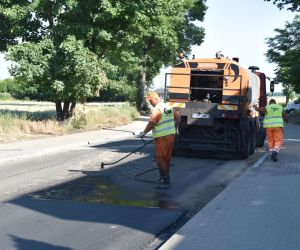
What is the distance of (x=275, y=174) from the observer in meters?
11.5

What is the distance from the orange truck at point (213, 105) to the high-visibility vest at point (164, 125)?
→ 4.83 meters

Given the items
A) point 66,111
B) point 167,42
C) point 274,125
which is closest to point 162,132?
point 274,125

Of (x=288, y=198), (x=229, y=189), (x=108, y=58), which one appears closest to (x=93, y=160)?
(x=229, y=189)

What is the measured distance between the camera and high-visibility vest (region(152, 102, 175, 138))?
10203mm

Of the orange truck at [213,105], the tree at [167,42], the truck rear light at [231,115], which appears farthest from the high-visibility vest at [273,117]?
the tree at [167,42]

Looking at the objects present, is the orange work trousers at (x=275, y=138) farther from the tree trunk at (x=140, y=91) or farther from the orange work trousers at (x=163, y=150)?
the tree trunk at (x=140, y=91)

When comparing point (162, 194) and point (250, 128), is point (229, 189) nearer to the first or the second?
point (162, 194)

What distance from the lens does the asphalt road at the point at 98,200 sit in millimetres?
6516

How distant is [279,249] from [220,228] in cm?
107

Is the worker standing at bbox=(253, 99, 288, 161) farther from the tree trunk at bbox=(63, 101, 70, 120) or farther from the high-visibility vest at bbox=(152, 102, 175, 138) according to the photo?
the tree trunk at bbox=(63, 101, 70, 120)

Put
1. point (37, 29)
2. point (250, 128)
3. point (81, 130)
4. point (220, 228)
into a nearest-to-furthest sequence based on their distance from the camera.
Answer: point (220, 228) → point (250, 128) → point (37, 29) → point (81, 130)

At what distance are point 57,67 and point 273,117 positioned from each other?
32.0 feet

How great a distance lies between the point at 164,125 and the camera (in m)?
10.2

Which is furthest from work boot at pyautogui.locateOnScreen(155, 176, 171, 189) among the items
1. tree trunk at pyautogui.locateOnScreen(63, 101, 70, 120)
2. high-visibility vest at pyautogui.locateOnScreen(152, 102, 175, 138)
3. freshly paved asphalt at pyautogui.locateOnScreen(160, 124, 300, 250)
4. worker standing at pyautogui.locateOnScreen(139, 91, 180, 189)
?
tree trunk at pyautogui.locateOnScreen(63, 101, 70, 120)
